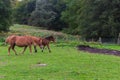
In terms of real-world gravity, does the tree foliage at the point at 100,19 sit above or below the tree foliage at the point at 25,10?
below

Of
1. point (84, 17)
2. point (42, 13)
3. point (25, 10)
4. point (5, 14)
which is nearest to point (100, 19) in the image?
point (84, 17)

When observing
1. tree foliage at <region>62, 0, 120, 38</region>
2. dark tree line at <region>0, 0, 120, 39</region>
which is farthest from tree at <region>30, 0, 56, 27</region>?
tree foliage at <region>62, 0, 120, 38</region>

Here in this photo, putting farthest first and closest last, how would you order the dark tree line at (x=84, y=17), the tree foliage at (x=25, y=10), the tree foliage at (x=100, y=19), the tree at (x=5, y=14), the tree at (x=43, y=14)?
the tree foliage at (x=25, y=10) < the tree at (x=43, y=14) < the tree at (x=5, y=14) < the dark tree line at (x=84, y=17) < the tree foliage at (x=100, y=19)

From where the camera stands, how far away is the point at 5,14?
73.6 metres

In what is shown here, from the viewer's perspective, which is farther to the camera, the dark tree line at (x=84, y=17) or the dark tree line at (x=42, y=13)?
the dark tree line at (x=42, y=13)

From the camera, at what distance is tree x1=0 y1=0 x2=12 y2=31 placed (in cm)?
7175

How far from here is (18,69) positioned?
18.1 metres

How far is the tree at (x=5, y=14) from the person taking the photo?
2825 inches

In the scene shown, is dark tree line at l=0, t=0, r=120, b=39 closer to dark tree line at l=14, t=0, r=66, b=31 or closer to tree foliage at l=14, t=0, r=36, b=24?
dark tree line at l=14, t=0, r=66, b=31

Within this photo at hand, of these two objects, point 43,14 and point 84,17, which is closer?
point 84,17

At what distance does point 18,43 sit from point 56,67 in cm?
922

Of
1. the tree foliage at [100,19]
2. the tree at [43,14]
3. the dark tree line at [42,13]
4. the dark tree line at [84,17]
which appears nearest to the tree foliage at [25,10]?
the dark tree line at [42,13]

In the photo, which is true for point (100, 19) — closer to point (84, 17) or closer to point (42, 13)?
point (84, 17)

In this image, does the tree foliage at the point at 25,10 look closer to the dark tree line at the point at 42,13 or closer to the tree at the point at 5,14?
the dark tree line at the point at 42,13
